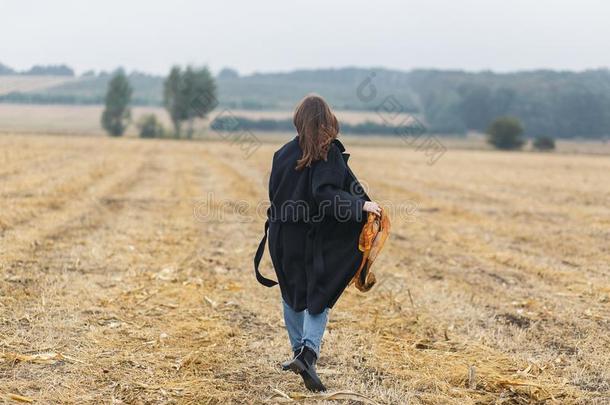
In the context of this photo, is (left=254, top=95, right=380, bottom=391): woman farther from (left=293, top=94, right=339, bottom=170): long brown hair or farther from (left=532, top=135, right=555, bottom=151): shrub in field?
(left=532, top=135, right=555, bottom=151): shrub in field

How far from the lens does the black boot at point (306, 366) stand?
17.5 feet

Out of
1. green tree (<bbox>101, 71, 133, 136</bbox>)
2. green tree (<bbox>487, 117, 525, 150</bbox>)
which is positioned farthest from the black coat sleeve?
green tree (<bbox>101, 71, 133, 136</bbox>)

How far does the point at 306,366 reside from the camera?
535 cm

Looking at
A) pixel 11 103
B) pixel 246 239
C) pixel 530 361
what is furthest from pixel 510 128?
pixel 530 361

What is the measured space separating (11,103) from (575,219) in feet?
198

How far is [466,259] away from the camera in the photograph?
11.7m

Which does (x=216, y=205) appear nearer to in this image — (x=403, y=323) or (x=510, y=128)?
(x=403, y=323)

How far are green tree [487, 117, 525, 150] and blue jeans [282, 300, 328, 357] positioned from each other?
75.3m

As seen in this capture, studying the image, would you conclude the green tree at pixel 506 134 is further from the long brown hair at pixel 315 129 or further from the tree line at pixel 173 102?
the long brown hair at pixel 315 129

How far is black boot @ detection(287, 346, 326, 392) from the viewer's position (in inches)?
210

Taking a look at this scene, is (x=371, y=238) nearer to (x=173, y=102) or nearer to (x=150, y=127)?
(x=150, y=127)

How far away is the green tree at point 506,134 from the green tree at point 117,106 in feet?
146

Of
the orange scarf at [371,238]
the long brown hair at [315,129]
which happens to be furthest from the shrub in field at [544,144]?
the long brown hair at [315,129]

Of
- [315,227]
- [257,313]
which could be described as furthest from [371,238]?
[257,313]
